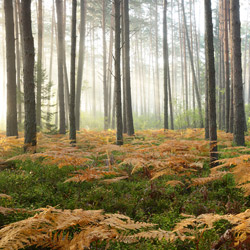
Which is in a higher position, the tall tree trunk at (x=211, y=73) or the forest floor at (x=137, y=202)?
the tall tree trunk at (x=211, y=73)

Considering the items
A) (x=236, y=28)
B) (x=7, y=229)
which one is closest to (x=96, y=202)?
(x=7, y=229)

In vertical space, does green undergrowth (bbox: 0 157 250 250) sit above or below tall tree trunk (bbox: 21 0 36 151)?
below

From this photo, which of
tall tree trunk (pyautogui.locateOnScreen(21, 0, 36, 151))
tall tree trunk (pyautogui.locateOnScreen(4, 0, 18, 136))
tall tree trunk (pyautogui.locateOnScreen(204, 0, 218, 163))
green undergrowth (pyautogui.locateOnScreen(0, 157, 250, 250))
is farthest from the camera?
tall tree trunk (pyautogui.locateOnScreen(4, 0, 18, 136))

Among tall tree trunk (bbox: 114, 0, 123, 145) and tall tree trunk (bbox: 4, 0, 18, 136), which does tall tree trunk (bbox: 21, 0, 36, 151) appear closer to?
tall tree trunk (bbox: 4, 0, 18, 136)

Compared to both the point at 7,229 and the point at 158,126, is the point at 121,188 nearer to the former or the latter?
the point at 7,229

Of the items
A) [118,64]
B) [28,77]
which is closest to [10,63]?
[28,77]

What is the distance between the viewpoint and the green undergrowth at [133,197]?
Result: 10.5ft

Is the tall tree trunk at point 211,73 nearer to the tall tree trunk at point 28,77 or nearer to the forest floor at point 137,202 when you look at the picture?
the forest floor at point 137,202

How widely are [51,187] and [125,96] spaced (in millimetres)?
7828

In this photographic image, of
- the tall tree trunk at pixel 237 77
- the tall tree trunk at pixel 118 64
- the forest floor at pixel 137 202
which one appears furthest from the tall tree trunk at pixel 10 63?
the tall tree trunk at pixel 237 77

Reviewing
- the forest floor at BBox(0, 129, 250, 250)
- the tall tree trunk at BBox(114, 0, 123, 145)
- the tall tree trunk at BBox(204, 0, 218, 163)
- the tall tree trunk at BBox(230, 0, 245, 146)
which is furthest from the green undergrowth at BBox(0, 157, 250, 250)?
the tall tree trunk at BBox(230, 0, 245, 146)

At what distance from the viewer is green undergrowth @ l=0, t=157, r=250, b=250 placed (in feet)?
10.5

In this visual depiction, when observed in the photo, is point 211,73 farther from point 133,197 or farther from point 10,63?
point 10,63

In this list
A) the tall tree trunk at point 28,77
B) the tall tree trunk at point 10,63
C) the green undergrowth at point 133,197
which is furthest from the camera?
the tall tree trunk at point 10,63
